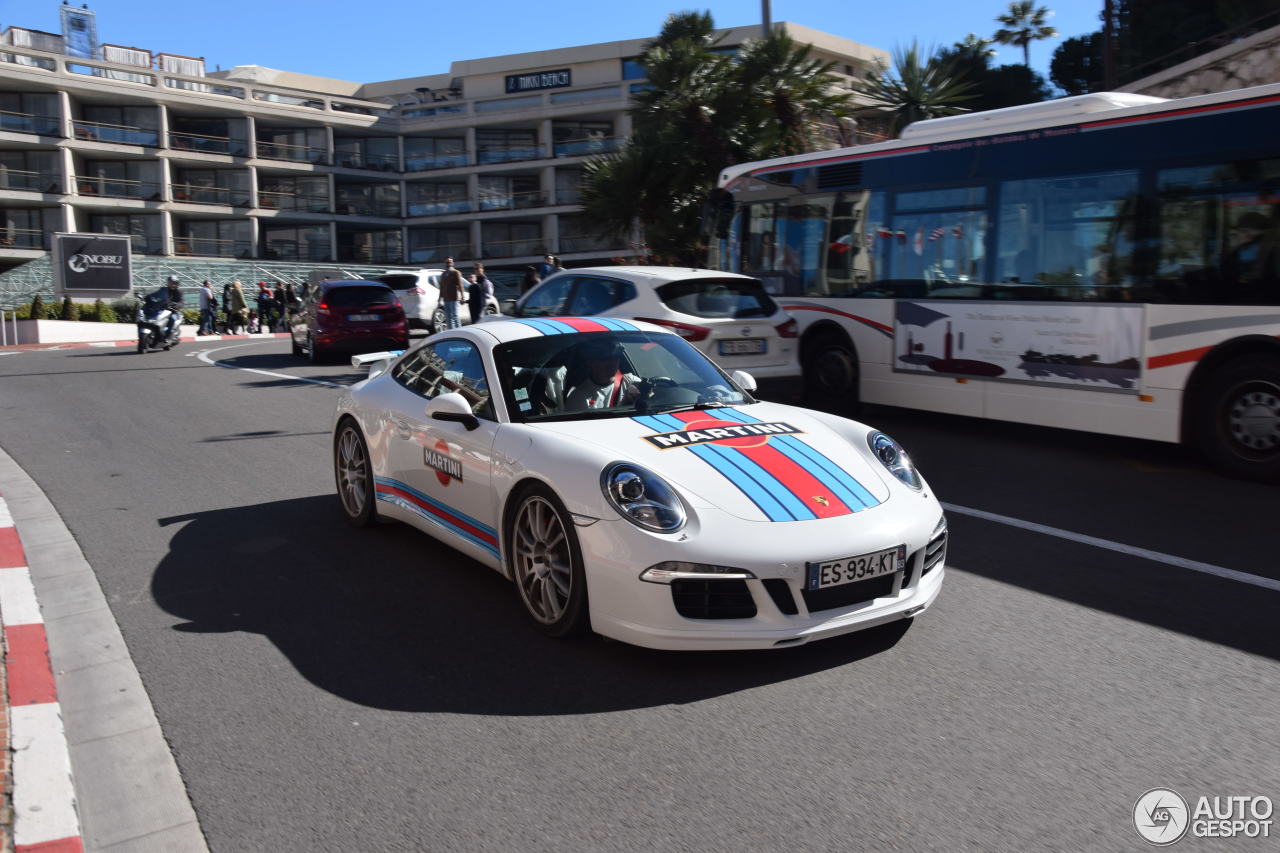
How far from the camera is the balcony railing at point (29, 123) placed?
163 ft

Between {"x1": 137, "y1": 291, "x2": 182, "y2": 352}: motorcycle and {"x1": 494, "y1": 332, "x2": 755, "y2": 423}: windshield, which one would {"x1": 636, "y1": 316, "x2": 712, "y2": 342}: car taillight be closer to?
{"x1": 494, "y1": 332, "x2": 755, "y2": 423}: windshield

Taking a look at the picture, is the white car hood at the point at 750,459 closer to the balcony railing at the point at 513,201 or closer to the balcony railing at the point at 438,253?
the balcony railing at the point at 513,201

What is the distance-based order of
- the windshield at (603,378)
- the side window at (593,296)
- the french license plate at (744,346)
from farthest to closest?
the side window at (593,296) → the french license plate at (744,346) → the windshield at (603,378)

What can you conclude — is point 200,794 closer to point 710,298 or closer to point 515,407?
point 515,407

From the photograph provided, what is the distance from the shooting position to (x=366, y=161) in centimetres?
6153

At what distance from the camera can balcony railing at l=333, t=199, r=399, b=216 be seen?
199ft

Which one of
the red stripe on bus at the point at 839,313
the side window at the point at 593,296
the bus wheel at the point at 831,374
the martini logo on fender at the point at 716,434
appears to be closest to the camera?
the martini logo on fender at the point at 716,434

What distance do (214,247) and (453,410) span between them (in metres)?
56.4

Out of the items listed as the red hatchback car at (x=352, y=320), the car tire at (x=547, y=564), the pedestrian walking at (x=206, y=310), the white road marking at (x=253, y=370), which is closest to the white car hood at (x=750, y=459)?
the car tire at (x=547, y=564)

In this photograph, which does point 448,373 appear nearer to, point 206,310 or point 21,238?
point 206,310

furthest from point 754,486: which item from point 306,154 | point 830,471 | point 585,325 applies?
point 306,154

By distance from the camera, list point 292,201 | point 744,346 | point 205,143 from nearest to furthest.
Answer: point 744,346, point 205,143, point 292,201

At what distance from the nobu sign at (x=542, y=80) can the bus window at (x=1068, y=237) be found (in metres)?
57.6

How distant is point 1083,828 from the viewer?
2.99 meters
